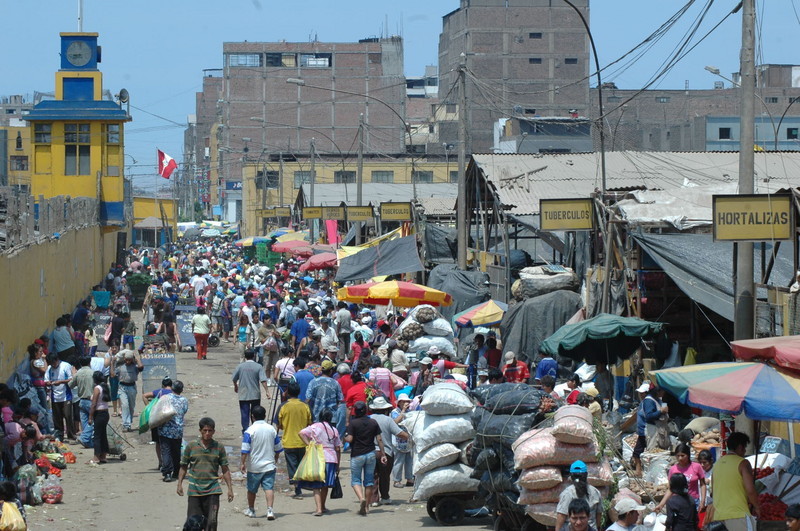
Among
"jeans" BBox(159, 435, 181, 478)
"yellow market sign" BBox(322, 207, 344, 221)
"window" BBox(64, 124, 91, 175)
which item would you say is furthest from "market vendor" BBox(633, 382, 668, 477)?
"window" BBox(64, 124, 91, 175)

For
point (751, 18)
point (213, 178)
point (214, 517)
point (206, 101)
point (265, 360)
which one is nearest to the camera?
point (214, 517)

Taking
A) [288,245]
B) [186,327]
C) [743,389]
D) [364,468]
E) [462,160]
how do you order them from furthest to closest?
[288,245]
[186,327]
[462,160]
[364,468]
[743,389]

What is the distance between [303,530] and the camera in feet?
38.6

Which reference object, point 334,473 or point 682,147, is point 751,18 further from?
point 682,147

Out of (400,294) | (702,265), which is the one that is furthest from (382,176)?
(702,265)

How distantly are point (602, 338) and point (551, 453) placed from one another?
484 centimetres

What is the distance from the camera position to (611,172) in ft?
85.1

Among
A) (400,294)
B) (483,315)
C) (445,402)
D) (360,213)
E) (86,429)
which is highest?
(360,213)

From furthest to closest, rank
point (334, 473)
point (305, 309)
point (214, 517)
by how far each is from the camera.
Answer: point (305, 309) → point (334, 473) → point (214, 517)

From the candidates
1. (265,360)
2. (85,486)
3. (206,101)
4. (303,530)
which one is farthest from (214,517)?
(206,101)

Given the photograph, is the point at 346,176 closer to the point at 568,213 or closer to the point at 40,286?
the point at 40,286

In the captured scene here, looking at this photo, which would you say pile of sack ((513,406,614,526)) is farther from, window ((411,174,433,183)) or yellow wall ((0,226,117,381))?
window ((411,174,433,183))

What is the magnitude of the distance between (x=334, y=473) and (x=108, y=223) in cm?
3628

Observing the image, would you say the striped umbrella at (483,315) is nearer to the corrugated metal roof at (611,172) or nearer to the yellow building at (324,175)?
the corrugated metal roof at (611,172)
